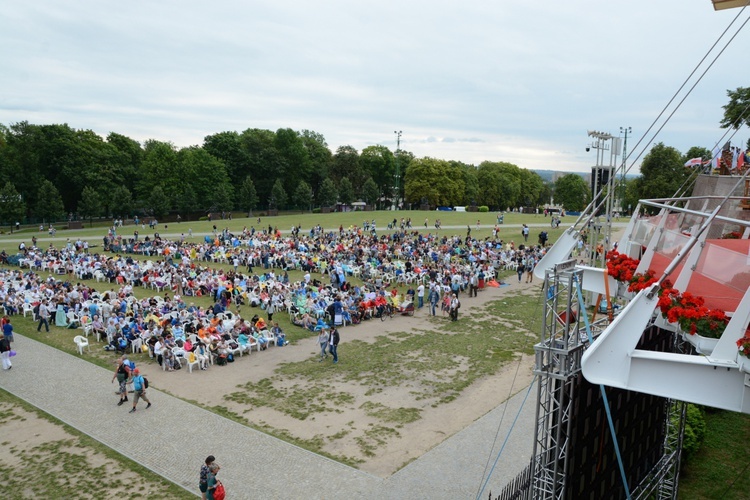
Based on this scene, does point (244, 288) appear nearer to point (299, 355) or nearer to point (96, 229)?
point (299, 355)

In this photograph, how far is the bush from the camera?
34.5 ft

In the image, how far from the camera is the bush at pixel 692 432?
34.5ft

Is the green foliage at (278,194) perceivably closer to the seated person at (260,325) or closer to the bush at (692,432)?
the seated person at (260,325)

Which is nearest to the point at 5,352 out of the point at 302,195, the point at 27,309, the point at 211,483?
the point at 27,309

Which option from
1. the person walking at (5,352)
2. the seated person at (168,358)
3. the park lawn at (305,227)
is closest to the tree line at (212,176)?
the park lawn at (305,227)

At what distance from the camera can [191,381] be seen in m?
13.9

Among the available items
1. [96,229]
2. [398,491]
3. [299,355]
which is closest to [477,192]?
[96,229]

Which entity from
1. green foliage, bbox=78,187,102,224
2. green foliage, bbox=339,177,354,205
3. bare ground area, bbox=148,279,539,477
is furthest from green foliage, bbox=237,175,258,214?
bare ground area, bbox=148,279,539,477

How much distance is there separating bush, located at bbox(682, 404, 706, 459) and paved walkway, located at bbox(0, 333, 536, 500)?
10.3 ft

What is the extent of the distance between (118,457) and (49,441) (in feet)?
5.99

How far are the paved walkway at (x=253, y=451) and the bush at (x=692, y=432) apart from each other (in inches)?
123

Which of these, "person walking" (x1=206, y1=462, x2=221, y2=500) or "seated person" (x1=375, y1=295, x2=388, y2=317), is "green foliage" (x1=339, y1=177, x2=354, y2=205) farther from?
"person walking" (x1=206, y1=462, x2=221, y2=500)

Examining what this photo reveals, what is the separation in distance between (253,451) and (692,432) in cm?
905

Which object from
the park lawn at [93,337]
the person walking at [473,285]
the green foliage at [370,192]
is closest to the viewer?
the park lawn at [93,337]
